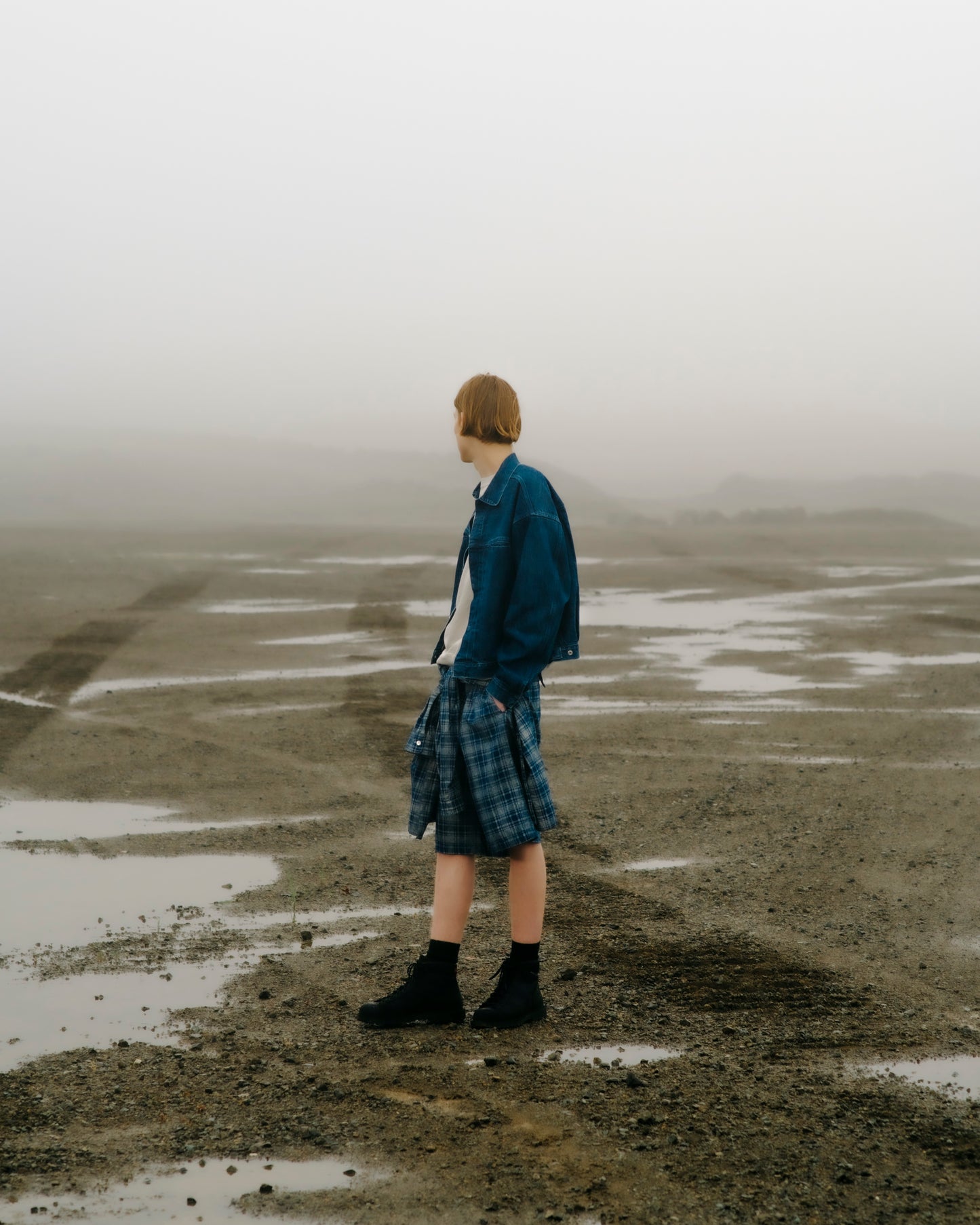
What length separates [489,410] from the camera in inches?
167

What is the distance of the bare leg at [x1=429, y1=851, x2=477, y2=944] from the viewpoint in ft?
14.0

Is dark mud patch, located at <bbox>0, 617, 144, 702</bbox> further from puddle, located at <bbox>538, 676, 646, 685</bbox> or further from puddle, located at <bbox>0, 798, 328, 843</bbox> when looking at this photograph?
puddle, located at <bbox>538, 676, 646, 685</bbox>

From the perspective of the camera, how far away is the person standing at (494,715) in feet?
13.4

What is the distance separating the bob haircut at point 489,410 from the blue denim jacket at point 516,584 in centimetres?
9

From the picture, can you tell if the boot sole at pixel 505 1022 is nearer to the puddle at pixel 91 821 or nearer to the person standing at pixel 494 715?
the person standing at pixel 494 715

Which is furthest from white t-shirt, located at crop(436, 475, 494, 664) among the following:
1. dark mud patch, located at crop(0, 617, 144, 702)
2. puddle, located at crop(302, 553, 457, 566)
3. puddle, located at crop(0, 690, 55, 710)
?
puddle, located at crop(302, 553, 457, 566)

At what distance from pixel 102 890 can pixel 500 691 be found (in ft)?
9.47

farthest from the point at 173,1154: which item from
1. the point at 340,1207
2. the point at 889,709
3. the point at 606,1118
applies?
the point at 889,709

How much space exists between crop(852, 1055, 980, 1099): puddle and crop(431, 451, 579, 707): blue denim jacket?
1634 mm

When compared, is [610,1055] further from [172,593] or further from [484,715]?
[172,593]

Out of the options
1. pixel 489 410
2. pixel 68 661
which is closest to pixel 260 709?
pixel 68 661

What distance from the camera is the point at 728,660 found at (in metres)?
15.1

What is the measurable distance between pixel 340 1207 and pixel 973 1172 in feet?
5.47

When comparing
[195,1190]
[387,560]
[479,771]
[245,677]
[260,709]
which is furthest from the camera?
[387,560]
